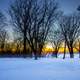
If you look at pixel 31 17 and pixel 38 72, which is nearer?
pixel 38 72

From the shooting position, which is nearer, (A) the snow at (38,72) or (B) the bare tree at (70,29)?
(A) the snow at (38,72)

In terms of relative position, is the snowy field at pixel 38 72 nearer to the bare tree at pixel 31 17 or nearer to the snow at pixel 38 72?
the snow at pixel 38 72

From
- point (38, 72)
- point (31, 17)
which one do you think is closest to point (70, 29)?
point (31, 17)

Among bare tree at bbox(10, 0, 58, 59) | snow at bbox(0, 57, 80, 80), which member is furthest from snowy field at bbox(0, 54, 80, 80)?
bare tree at bbox(10, 0, 58, 59)

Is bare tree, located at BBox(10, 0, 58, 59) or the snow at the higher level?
bare tree, located at BBox(10, 0, 58, 59)

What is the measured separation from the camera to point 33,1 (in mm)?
48094

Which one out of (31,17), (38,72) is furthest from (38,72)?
(31,17)

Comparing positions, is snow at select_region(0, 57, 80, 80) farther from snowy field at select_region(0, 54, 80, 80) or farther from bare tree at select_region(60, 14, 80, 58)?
bare tree at select_region(60, 14, 80, 58)

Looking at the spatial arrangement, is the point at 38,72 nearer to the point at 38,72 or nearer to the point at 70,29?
the point at 38,72

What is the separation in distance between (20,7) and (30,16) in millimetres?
2891

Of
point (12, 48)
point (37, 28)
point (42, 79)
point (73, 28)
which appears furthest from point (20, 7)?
point (12, 48)

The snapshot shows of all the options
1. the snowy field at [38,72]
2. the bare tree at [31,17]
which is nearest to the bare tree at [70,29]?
the bare tree at [31,17]

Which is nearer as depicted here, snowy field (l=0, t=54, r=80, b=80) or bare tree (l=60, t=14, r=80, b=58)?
snowy field (l=0, t=54, r=80, b=80)

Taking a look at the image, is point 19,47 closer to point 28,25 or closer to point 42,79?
Result: point 28,25
